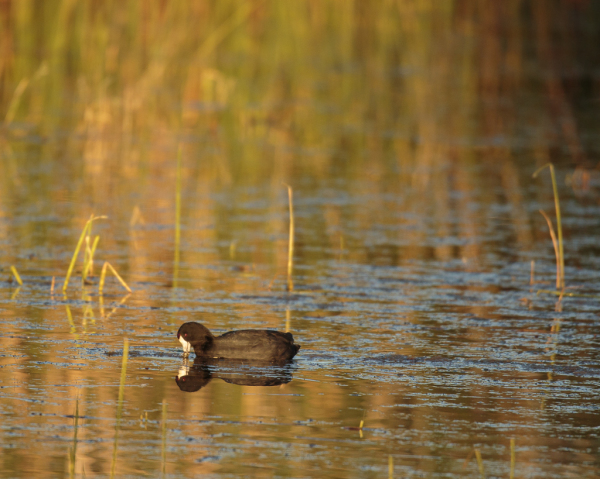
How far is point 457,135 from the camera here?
17719 mm

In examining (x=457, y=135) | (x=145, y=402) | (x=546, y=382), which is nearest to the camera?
(x=145, y=402)

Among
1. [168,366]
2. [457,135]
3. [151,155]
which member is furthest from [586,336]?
[457,135]

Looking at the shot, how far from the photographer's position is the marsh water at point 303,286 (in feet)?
18.3

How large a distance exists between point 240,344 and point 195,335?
27 centimetres

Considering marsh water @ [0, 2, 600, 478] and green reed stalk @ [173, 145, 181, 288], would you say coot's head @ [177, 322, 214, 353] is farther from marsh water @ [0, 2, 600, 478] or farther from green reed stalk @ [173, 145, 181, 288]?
green reed stalk @ [173, 145, 181, 288]

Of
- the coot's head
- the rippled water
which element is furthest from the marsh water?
the coot's head

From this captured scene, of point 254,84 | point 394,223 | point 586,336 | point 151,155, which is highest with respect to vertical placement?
point 254,84

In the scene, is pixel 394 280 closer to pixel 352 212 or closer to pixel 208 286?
pixel 208 286

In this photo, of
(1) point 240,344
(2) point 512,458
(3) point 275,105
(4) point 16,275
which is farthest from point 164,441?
(3) point 275,105

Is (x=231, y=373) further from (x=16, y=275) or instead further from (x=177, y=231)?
(x=177, y=231)

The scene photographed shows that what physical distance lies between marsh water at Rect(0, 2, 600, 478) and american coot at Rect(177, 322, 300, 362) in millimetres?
99

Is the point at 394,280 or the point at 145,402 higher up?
the point at 394,280

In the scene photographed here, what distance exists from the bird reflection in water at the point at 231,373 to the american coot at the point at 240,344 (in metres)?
0.04

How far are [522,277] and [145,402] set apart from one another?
460cm
